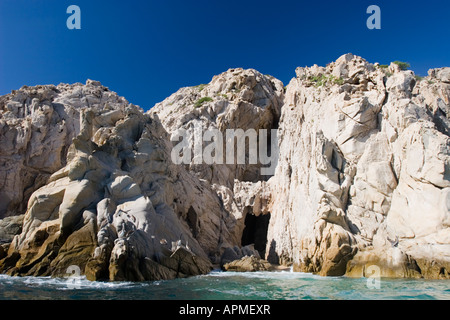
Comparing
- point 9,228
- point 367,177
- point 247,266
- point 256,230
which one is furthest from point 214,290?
point 256,230

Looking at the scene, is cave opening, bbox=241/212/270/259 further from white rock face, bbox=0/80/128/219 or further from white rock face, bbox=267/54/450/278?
white rock face, bbox=0/80/128/219

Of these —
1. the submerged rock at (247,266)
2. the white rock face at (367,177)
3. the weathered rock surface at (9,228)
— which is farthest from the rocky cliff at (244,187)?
the submerged rock at (247,266)

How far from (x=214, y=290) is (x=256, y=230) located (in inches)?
1013

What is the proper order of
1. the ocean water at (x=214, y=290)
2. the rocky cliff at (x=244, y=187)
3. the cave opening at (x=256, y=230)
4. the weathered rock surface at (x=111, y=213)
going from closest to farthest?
the ocean water at (x=214, y=290), the weathered rock surface at (x=111, y=213), the rocky cliff at (x=244, y=187), the cave opening at (x=256, y=230)

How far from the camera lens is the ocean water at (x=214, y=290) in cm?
1251

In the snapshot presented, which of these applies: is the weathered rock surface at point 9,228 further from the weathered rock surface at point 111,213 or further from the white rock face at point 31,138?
the white rock face at point 31,138

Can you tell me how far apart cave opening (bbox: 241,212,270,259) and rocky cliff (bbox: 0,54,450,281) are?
0.16m

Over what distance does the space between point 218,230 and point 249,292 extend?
58.9 ft

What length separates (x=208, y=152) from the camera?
38531mm

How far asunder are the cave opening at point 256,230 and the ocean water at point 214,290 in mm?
20778

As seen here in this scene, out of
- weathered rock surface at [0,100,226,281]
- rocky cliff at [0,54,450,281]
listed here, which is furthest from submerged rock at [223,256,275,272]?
weathered rock surface at [0,100,226,281]

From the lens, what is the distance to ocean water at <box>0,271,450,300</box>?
41.0 ft
